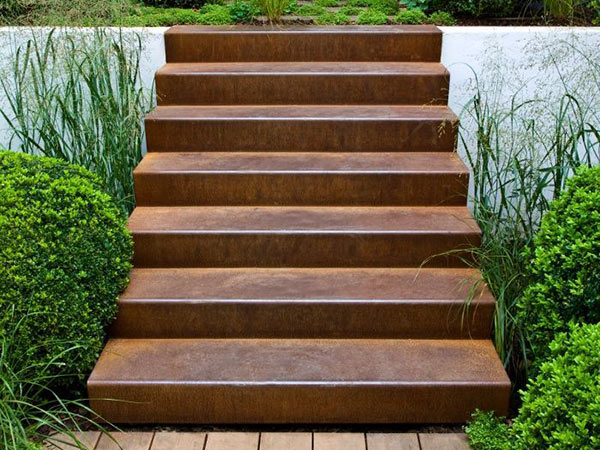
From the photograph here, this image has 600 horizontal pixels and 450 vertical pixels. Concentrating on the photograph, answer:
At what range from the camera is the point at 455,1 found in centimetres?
498

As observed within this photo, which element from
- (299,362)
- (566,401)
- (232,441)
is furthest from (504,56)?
(232,441)

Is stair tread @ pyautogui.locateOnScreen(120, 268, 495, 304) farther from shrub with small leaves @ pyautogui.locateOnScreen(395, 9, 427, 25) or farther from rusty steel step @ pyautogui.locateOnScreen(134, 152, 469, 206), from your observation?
shrub with small leaves @ pyautogui.locateOnScreen(395, 9, 427, 25)

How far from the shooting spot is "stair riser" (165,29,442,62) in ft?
15.0

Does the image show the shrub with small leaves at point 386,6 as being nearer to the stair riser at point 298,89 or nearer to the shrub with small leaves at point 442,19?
the shrub with small leaves at point 442,19

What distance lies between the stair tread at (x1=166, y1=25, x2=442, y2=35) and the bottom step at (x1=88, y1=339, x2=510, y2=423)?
2.16 m

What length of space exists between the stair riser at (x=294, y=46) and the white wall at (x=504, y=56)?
7.6 inches

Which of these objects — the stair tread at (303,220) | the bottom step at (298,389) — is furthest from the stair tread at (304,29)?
the bottom step at (298,389)

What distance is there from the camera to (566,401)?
242 centimetres

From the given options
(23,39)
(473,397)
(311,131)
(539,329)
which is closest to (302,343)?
(473,397)

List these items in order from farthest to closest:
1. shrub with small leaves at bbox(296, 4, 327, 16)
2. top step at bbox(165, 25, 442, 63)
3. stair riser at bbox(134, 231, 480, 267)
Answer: shrub with small leaves at bbox(296, 4, 327, 16) < top step at bbox(165, 25, 442, 63) < stair riser at bbox(134, 231, 480, 267)

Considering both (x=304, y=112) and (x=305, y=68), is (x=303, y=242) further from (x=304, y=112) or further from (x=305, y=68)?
(x=305, y=68)

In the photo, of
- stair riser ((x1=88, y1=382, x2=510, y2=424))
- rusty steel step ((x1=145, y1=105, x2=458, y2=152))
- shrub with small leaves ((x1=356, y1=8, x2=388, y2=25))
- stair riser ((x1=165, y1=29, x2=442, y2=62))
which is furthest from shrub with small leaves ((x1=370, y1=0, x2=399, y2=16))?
stair riser ((x1=88, y1=382, x2=510, y2=424))

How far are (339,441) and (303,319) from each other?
0.57 meters

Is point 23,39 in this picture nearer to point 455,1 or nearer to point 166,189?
point 166,189
